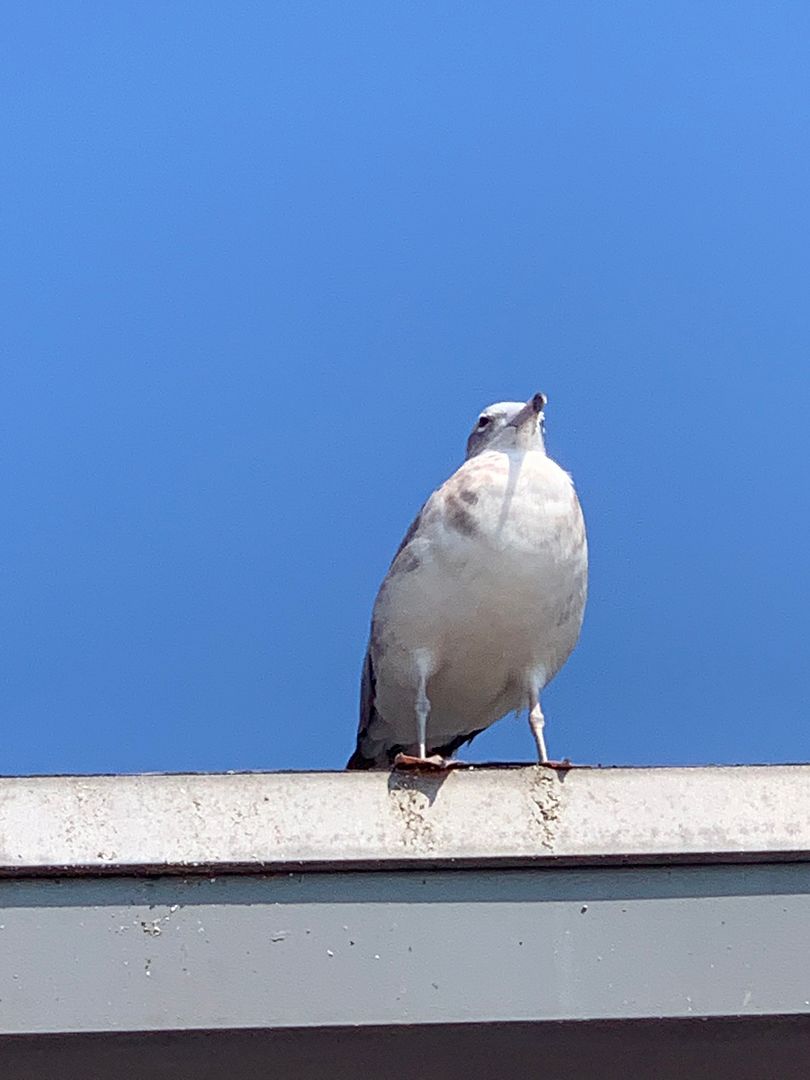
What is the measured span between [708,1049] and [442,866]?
0.59 meters

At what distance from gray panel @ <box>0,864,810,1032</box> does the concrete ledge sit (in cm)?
5

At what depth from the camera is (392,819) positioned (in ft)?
10.5

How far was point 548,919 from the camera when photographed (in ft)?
10.2

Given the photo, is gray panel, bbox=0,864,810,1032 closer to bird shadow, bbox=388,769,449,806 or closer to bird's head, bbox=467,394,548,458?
bird shadow, bbox=388,769,449,806

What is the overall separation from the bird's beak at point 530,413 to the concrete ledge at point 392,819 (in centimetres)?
233

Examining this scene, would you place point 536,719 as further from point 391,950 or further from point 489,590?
point 391,950

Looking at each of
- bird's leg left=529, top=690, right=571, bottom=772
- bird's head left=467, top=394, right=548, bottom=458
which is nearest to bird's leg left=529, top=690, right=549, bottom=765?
bird's leg left=529, top=690, right=571, bottom=772

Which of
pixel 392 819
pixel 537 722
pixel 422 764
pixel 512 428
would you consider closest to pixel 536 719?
pixel 537 722

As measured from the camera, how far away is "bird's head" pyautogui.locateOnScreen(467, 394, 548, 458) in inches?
215

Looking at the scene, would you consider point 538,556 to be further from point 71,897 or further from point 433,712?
point 71,897

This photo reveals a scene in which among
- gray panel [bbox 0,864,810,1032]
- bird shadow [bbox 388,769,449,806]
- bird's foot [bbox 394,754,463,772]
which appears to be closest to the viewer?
gray panel [bbox 0,864,810,1032]

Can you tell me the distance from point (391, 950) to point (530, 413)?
2.76 meters

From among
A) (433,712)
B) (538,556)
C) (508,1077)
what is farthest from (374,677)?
(508,1077)

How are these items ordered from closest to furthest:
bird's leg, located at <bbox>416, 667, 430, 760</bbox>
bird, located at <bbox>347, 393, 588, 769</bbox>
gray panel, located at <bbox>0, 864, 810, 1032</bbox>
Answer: gray panel, located at <bbox>0, 864, 810, 1032</bbox> < bird, located at <bbox>347, 393, 588, 769</bbox> < bird's leg, located at <bbox>416, 667, 430, 760</bbox>
